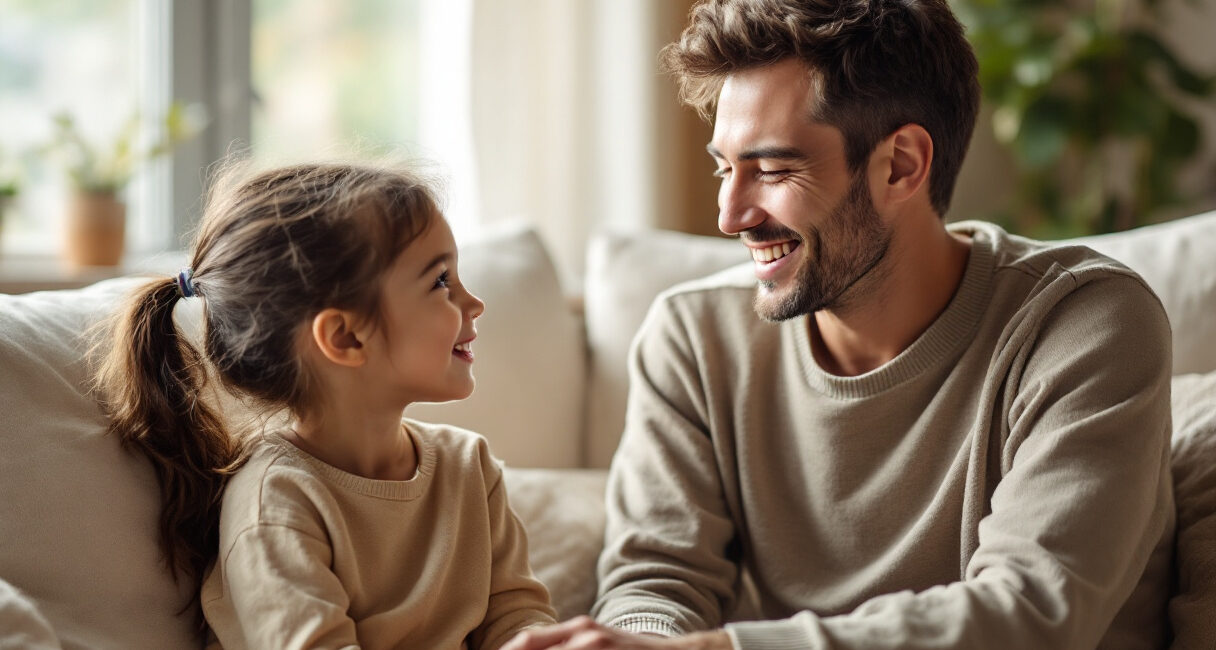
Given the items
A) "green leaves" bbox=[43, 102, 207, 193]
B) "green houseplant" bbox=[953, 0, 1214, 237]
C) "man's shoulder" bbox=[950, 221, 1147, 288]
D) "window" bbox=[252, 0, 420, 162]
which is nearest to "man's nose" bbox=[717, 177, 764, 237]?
"man's shoulder" bbox=[950, 221, 1147, 288]

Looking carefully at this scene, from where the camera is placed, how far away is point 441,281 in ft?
4.44

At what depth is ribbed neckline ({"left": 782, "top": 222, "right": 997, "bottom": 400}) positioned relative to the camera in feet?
5.04

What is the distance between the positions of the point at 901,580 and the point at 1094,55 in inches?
84.3

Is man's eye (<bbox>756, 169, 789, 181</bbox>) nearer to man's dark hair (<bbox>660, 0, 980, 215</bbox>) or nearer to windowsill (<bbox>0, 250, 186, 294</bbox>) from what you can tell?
man's dark hair (<bbox>660, 0, 980, 215</bbox>)

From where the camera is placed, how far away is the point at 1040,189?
3475 mm

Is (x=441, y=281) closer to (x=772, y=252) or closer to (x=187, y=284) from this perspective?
(x=187, y=284)

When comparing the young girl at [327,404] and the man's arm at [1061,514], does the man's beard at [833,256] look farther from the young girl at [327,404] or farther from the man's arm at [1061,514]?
the young girl at [327,404]

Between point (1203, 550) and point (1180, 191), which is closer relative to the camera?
point (1203, 550)

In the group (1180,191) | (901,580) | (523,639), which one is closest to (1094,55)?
(1180,191)

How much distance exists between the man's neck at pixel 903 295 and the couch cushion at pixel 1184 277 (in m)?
0.41

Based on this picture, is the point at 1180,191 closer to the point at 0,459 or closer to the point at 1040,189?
the point at 1040,189

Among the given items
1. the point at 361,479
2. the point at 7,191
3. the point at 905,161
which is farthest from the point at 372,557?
the point at 7,191

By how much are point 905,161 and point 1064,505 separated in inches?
20.3

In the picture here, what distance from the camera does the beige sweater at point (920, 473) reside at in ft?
4.16
